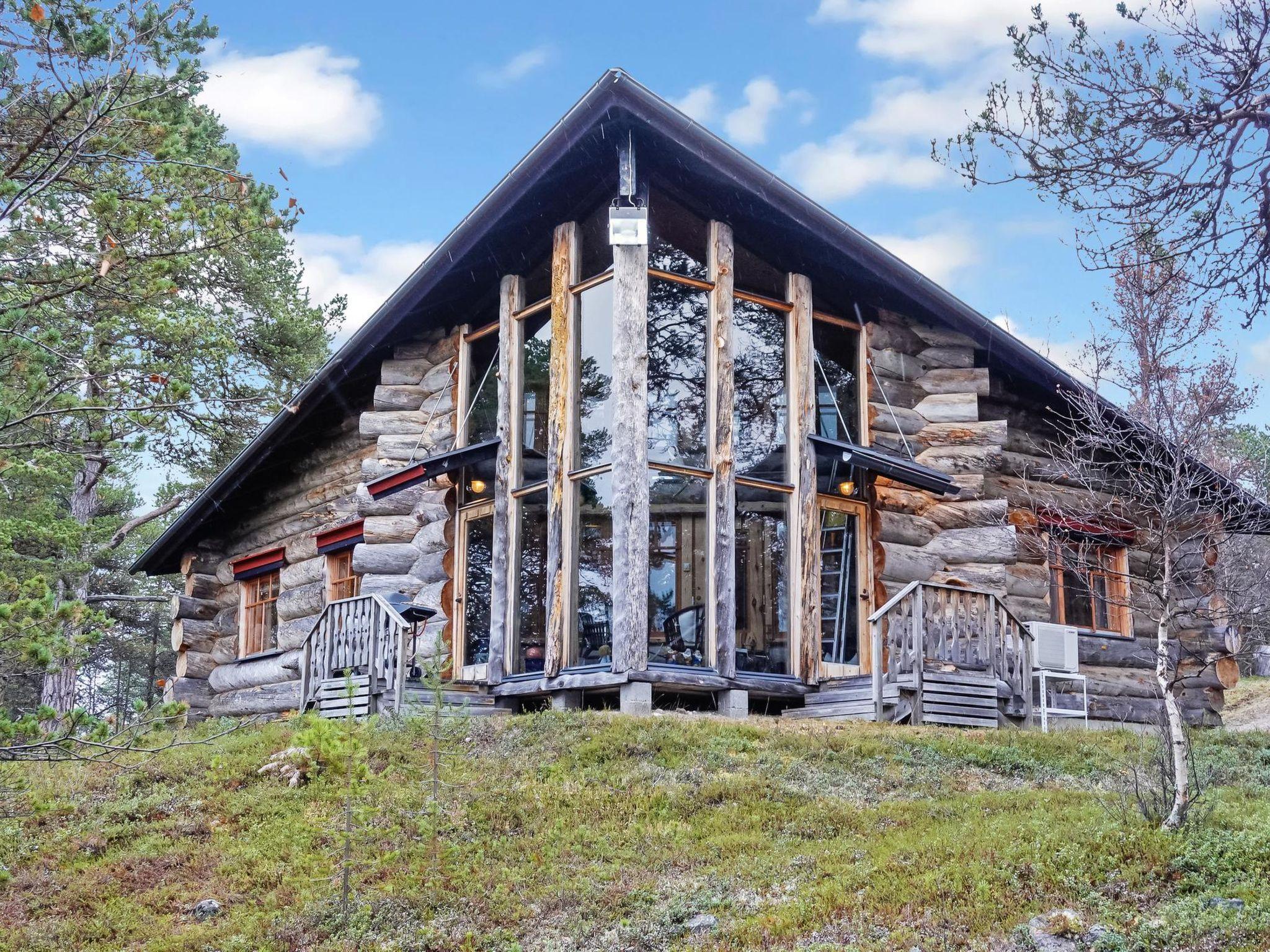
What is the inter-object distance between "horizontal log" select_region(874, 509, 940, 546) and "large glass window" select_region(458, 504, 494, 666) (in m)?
4.28

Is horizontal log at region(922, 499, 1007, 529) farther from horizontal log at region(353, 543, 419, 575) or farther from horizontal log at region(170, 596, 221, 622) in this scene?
horizontal log at region(170, 596, 221, 622)

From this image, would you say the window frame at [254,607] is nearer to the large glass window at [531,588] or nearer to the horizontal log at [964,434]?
the large glass window at [531,588]

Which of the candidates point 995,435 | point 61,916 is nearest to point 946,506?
point 995,435

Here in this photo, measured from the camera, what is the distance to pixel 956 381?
15180 mm

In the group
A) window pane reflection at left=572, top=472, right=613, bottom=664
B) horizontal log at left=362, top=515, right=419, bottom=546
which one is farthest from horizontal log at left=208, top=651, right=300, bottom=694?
window pane reflection at left=572, top=472, right=613, bottom=664

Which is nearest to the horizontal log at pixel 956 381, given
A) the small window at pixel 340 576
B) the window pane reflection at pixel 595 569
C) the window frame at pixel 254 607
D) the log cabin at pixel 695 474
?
the log cabin at pixel 695 474

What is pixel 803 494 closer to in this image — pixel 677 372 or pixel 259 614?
pixel 677 372

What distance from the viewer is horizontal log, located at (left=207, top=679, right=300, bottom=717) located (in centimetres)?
1752

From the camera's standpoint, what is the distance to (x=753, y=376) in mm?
13766

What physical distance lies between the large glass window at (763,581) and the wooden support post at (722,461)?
135 millimetres

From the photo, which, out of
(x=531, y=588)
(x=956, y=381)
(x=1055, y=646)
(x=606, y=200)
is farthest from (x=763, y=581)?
(x=606, y=200)

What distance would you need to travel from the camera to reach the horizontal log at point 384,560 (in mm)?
15570

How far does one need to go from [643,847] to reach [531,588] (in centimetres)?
540

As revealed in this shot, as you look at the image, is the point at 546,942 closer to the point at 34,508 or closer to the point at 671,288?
the point at 671,288
